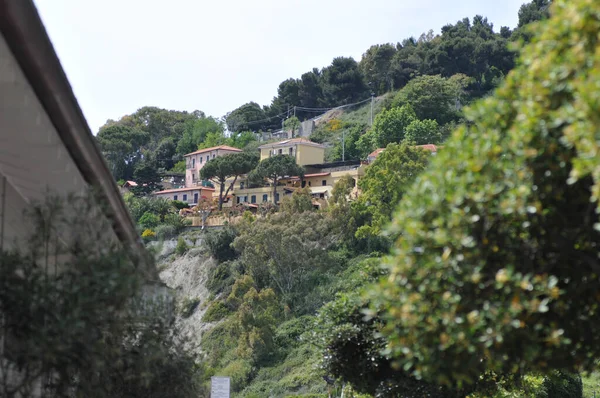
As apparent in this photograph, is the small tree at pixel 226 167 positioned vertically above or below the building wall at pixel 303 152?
below

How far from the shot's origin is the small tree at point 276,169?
207ft

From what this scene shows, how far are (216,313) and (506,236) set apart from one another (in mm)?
43962

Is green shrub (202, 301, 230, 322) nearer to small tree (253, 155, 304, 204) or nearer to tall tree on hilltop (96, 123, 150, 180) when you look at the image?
small tree (253, 155, 304, 204)

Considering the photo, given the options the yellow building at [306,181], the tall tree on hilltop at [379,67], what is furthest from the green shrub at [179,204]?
the tall tree on hilltop at [379,67]

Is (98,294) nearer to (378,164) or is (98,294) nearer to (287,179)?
(378,164)

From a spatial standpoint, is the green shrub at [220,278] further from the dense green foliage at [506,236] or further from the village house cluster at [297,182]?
the dense green foliage at [506,236]

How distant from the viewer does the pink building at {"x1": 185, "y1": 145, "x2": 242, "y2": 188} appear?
3155 inches

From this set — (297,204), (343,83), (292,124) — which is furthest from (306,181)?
(343,83)

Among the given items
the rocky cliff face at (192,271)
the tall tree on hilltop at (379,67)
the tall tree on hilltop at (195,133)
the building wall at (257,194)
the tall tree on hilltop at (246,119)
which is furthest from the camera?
the tall tree on hilltop at (246,119)

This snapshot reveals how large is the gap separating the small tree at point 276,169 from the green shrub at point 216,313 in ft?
51.1

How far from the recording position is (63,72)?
6.98m

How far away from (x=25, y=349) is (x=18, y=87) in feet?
6.77

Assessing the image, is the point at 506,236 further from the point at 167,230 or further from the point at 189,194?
the point at 189,194

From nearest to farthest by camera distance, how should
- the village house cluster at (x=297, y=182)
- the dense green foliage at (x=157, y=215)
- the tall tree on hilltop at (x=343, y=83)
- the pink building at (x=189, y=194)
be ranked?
the dense green foliage at (x=157, y=215) → the village house cluster at (x=297, y=182) → the pink building at (x=189, y=194) → the tall tree on hilltop at (x=343, y=83)
